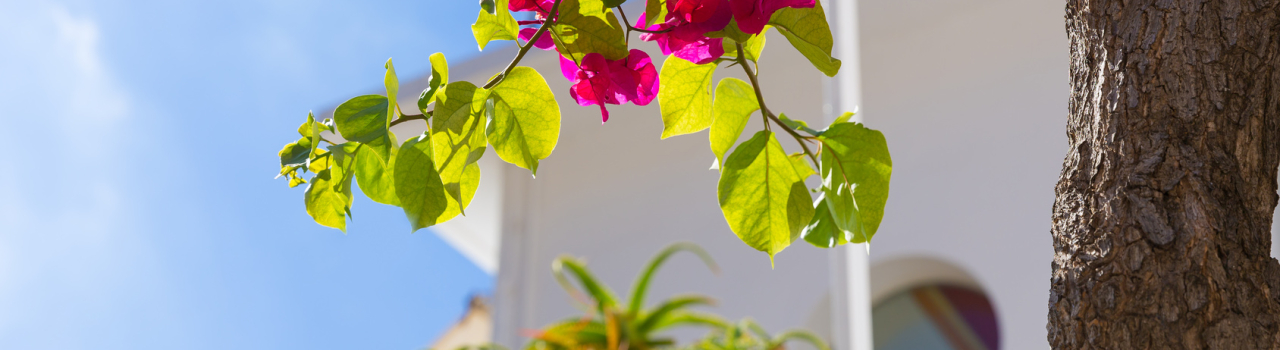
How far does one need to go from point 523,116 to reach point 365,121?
0.05m

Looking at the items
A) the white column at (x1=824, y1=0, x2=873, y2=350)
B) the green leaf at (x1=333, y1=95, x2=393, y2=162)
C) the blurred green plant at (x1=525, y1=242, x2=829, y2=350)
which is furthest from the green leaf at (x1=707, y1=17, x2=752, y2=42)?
the white column at (x1=824, y1=0, x2=873, y2=350)

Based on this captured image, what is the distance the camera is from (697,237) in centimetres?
296

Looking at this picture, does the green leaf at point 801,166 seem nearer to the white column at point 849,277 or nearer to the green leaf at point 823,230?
the green leaf at point 823,230

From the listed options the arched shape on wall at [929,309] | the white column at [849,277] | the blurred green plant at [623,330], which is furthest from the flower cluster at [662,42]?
the arched shape on wall at [929,309]

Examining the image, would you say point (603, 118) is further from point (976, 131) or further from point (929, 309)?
point (929, 309)

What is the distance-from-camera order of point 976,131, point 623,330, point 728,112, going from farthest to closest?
point 976,131 → point 623,330 → point 728,112

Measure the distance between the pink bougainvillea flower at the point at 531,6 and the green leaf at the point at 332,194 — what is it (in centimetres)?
7

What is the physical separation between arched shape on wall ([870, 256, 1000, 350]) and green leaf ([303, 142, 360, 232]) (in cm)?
229

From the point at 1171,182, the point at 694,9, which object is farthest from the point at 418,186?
the point at 1171,182

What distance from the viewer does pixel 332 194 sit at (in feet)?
1.02

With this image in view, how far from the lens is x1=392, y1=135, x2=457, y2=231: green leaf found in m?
0.29

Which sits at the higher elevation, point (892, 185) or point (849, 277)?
point (892, 185)

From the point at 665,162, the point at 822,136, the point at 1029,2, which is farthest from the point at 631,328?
the point at 665,162

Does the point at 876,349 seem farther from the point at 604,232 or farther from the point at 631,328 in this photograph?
the point at 631,328
